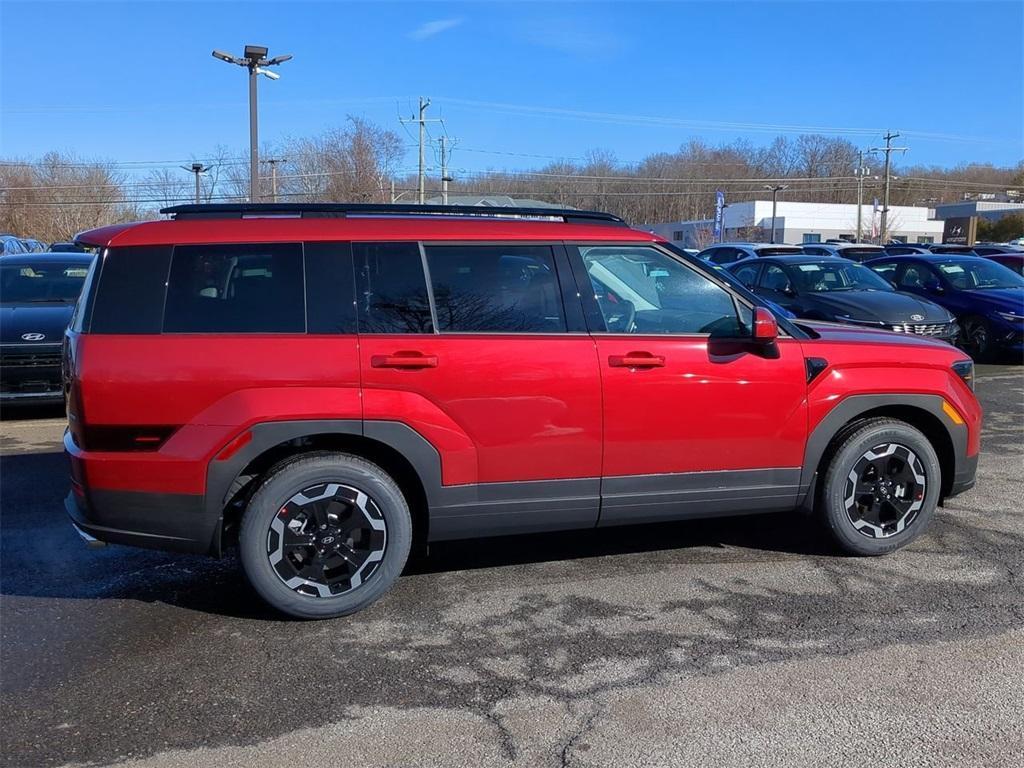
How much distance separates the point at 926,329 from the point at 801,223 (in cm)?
6776

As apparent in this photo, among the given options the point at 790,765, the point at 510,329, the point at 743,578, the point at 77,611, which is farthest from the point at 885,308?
the point at 77,611

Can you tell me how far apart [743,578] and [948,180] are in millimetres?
117897

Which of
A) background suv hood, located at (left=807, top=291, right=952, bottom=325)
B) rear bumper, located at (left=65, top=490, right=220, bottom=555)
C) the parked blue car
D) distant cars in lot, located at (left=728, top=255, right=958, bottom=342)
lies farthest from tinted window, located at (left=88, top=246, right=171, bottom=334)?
the parked blue car

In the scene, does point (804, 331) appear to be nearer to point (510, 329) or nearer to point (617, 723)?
point (510, 329)

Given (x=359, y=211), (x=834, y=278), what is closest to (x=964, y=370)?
(x=359, y=211)

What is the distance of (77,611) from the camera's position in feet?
13.6

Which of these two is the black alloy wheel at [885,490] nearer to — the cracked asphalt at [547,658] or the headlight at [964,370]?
the cracked asphalt at [547,658]

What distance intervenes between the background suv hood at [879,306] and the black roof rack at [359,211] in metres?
7.69

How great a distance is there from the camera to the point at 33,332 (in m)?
8.28

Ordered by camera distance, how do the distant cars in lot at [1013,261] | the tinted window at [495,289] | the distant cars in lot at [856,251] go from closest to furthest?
the tinted window at [495,289]
the distant cars in lot at [1013,261]
the distant cars in lot at [856,251]

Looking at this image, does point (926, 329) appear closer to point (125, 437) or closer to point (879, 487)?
point (879, 487)

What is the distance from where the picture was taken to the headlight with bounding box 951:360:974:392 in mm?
4820

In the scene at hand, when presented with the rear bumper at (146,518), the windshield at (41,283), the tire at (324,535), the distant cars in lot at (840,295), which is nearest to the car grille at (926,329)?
the distant cars in lot at (840,295)

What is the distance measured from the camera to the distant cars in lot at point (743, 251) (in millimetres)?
16156
